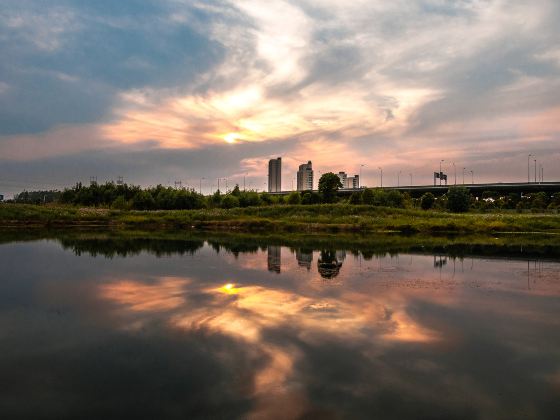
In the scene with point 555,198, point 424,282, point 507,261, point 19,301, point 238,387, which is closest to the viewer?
point 238,387

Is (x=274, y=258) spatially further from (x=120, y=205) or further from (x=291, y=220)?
(x=120, y=205)

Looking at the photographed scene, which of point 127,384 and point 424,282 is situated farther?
point 424,282

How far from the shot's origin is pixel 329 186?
395ft

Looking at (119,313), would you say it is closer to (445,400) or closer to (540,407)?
(445,400)

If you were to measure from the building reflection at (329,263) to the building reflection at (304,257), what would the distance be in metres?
0.69

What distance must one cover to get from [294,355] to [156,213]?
226 feet

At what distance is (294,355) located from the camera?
10.2 meters

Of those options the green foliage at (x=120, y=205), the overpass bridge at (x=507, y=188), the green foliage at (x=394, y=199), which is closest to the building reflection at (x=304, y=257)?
the green foliage at (x=120, y=205)

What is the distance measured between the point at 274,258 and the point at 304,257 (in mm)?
2211

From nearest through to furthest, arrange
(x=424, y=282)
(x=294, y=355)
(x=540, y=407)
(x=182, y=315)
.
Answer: (x=540, y=407) < (x=294, y=355) < (x=182, y=315) < (x=424, y=282)

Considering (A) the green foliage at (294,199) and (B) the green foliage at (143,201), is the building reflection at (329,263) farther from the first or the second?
(A) the green foliage at (294,199)

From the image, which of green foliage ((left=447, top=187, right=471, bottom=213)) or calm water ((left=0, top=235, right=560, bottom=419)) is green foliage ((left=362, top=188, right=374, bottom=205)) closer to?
green foliage ((left=447, top=187, right=471, bottom=213))

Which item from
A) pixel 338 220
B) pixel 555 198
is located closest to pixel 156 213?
pixel 338 220

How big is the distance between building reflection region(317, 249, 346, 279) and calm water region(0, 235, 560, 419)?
96 cm
